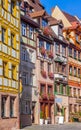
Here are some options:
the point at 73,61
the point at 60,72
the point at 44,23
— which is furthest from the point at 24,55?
the point at 73,61

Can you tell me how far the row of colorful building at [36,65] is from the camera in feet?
99.0

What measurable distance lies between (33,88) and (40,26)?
8.23 metres

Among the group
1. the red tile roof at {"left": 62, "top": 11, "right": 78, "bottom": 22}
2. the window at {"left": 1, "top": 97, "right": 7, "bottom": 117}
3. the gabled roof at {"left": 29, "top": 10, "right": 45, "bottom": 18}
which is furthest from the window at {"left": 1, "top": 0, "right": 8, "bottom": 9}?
the red tile roof at {"left": 62, "top": 11, "right": 78, "bottom": 22}

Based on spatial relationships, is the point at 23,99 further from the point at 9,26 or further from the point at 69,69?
the point at 69,69

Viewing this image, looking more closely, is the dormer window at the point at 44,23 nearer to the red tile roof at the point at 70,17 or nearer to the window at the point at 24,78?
the window at the point at 24,78

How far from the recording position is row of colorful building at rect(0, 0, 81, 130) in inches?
1188

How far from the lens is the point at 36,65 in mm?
42938

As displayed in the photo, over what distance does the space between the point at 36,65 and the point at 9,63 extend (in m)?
12.7

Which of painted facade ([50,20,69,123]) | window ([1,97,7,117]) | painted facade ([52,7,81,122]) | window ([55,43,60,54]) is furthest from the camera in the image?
painted facade ([52,7,81,122])

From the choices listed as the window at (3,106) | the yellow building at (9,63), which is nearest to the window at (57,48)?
the yellow building at (9,63)

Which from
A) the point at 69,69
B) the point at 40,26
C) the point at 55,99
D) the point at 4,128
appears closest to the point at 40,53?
the point at 40,26

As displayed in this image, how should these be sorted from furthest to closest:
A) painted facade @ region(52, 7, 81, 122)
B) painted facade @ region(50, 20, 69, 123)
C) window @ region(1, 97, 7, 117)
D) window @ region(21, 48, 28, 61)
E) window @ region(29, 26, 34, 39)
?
painted facade @ region(52, 7, 81, 122) < painted facade @ region(50, 20, 69, 123) < window @ region(29, 26, 34, 39) < window @ region(21, 48, 28, 61) < window @ region(1, 97, 7, 117)

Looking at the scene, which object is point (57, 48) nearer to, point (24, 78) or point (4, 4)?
point (24, 78)

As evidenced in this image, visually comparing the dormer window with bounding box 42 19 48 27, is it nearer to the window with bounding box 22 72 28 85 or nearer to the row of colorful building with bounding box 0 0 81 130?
the row of colorful building with bounding box 0 0 81 130
